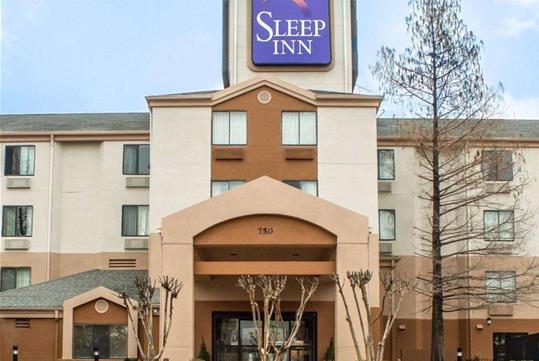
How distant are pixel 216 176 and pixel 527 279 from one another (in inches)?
524

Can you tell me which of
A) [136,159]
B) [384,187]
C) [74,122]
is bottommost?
[384,187]

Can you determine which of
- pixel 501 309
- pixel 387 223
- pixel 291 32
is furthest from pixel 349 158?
pixel 501 309

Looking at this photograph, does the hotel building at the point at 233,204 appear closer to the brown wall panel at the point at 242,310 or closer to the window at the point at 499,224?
the brown wall panel at the point at 242,310

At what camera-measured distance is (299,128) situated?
116 ft

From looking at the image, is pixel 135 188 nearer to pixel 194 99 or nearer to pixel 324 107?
pixel 194 99

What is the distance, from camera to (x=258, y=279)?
1185 inches

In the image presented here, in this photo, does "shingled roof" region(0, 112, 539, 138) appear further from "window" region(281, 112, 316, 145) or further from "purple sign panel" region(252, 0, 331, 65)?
"purple sign panel" region(252, 0, 331, 65)

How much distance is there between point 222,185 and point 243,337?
550 cm

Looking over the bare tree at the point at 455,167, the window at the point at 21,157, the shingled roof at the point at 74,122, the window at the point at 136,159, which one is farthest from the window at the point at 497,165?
the window at the point at 21,157

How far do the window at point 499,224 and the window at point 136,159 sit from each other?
13912mm

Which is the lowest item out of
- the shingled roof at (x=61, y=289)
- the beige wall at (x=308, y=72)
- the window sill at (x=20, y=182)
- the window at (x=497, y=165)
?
the shingled roof at (x=61, y=289)

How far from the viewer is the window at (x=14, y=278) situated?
1550 inches

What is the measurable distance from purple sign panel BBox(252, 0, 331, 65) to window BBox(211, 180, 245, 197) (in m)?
6.46

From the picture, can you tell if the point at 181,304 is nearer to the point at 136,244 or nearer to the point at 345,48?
the point at 136,244
